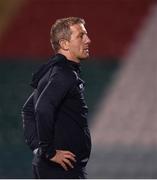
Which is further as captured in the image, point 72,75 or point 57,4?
point 57,4

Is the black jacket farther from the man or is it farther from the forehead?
the forehead

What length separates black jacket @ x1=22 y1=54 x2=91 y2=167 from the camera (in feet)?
10.0

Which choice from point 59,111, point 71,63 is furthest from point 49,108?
point 71,63

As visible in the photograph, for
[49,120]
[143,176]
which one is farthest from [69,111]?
[143,176]

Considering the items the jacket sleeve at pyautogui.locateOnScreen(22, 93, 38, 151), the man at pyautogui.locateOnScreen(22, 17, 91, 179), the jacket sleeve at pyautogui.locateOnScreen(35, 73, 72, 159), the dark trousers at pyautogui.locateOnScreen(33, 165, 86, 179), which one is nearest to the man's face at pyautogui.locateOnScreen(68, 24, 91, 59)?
the man at pyautogui.locateOnScreen(22, 17, 91, 179)

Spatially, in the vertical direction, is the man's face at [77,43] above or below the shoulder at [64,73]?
above

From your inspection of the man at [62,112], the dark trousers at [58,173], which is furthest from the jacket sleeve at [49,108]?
the dark trousers at [58,173]

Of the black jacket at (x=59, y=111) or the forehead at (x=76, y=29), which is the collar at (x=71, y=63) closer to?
the black jacket at (x=59, y=111)

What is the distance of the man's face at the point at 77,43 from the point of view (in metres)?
3.19

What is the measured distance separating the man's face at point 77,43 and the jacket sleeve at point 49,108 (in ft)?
0.47

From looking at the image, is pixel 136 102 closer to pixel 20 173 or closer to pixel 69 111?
pixel 20 173

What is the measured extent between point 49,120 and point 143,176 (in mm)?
3204

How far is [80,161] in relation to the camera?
3.21 metres

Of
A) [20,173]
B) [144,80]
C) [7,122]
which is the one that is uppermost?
[144,80]
